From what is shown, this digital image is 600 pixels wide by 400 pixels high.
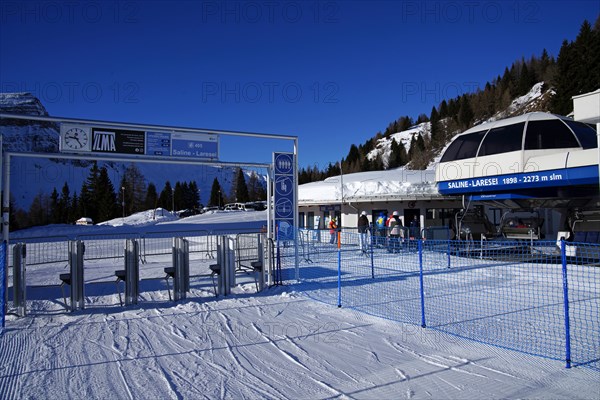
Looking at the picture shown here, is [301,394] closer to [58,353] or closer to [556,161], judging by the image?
[58,353]

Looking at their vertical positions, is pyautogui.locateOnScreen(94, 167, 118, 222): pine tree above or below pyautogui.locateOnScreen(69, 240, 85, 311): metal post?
above

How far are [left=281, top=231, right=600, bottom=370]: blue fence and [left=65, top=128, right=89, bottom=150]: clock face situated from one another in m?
6.54

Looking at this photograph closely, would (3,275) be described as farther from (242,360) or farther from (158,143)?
(242,360)

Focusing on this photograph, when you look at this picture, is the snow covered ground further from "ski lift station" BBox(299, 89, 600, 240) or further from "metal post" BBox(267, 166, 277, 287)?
"ski lift station" BBox(299, 89, 600, 240)

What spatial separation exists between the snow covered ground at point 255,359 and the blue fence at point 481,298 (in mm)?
616

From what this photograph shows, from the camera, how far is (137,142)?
10.2 metres

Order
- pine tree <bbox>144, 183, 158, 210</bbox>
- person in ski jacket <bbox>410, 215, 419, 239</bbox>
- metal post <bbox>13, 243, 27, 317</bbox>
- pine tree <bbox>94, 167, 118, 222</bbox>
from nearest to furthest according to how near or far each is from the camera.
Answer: metal post <bbox>13, 243, 27, 317</bbox> < person in ski jacket <bbox>410, 215, 419, 239</bbox> < pine tree <bbox>94, 167, 118, 222</bbox> < pine tree <bbox>144, 183, 158, 210</bbox>

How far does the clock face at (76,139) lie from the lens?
9398mm

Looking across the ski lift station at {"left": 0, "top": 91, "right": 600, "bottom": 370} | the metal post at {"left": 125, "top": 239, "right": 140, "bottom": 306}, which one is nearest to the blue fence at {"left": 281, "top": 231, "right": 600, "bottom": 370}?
the ski lift station at {"left": 0, "top": 91, "right": 600, "bottom": 370}

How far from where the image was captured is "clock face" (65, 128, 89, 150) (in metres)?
9.40

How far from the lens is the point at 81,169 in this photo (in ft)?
604

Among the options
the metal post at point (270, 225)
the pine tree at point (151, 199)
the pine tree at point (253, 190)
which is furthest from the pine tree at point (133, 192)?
the metal post at point (270, 225)

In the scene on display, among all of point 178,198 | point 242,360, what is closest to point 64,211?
point 178,198

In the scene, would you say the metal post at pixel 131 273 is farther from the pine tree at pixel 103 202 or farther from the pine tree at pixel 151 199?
the pine tree at pixel 151 199
